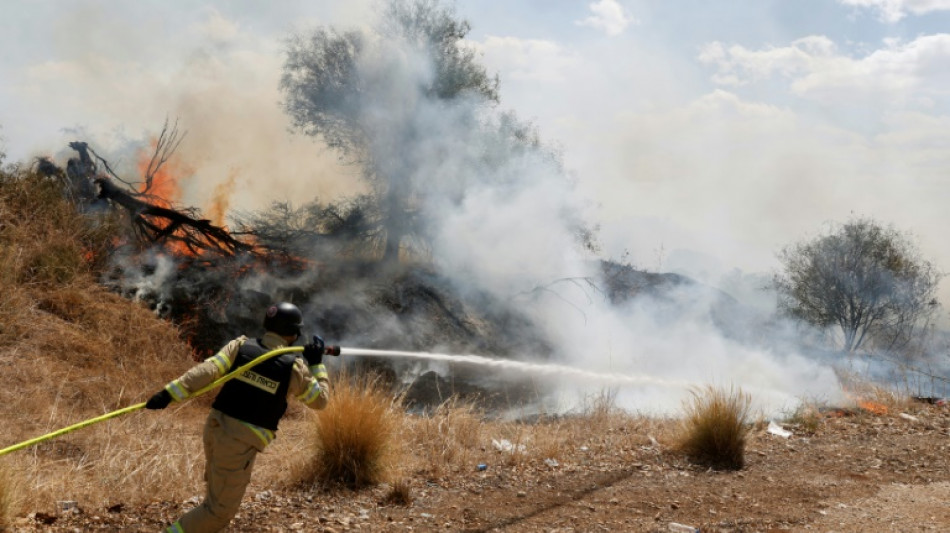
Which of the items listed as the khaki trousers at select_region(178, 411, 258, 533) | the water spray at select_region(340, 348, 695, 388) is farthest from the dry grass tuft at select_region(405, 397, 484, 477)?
the water spray at select_region(340, 348, 695, 388)

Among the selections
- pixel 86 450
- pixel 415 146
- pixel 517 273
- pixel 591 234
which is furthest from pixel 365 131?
pixel 86 450

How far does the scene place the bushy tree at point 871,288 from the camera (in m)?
16.7

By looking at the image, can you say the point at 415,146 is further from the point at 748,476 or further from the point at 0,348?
the point at 748,476

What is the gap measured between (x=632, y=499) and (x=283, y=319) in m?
2.83

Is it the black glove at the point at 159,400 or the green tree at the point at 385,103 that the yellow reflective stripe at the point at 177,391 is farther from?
the green tree at the point at 385,103

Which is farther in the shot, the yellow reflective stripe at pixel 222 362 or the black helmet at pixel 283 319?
the black helmet at pixel 283 319

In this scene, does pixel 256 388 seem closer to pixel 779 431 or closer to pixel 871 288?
pixel 779 431

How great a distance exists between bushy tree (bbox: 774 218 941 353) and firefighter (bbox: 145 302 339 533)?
16.2 meters

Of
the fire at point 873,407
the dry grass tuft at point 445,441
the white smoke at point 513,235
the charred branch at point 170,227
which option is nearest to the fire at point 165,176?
the charred branch at point 170,227

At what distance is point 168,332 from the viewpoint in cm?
978

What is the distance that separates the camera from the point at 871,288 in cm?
1677

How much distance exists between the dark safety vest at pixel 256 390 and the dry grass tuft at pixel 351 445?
4.59ft

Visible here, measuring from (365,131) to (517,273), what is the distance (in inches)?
157

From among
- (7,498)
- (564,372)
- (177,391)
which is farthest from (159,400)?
(564,372)
